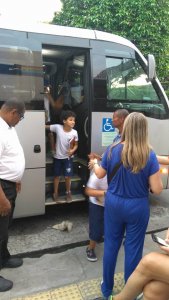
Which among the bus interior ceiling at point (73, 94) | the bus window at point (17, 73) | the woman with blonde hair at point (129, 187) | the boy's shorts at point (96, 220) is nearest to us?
the woman with blonde hair at point (129, 187)

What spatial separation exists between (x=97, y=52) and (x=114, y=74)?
16.5 inches

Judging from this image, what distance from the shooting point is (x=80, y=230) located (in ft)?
14.0

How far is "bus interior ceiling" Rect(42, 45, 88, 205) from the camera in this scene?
4.58 metres

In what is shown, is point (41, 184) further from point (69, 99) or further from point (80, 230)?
point (69, 99)

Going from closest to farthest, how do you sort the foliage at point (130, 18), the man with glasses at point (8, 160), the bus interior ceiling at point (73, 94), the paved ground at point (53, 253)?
the man with glasses at point (8, 160), the paved ground at point (53, 253), the bus interior ceiling at point (73, 94), the foliage at point (130, 18)

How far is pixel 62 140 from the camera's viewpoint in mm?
4383

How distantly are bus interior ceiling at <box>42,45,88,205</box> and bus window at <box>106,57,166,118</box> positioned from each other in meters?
0.46

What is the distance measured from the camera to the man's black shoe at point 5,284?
9.39ft

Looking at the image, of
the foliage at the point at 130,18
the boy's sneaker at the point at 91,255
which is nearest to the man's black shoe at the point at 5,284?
the boy's sneaker at the point at 91,255

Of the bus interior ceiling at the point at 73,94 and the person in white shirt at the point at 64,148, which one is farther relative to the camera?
the bus interior ceiling at the point at 73,94

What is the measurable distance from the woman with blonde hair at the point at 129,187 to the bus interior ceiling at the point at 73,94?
1.89 metres

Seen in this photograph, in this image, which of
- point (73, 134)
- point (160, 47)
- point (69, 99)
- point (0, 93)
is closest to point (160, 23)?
point (160, 47)

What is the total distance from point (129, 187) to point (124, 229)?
0.45 metres

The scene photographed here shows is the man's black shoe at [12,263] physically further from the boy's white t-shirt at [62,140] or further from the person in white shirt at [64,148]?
the boy's white t-shirt at [62,140]
